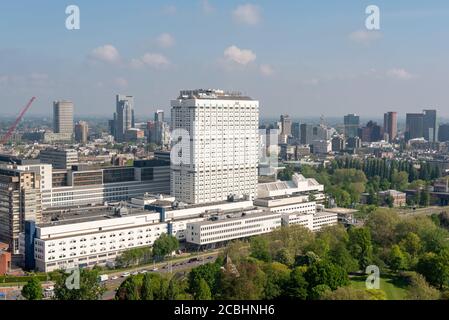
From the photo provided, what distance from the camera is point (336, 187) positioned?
69.0 feet

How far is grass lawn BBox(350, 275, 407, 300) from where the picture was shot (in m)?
9.02

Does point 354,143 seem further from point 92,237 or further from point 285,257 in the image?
point 285,257

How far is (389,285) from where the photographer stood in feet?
31.8

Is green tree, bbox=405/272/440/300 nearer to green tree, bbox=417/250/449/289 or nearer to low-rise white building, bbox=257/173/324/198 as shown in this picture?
green tree, bbox=417/250/449/289

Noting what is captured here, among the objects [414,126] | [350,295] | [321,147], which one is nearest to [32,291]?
[350,295]

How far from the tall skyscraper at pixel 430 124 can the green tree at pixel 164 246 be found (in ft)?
108

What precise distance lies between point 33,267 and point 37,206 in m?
1.48

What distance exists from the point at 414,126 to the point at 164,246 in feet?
110

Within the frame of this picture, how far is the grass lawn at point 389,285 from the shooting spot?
9016mm

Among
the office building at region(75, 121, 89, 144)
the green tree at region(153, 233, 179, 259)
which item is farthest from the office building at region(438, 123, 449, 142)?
the green tree at region(153, 233, 179, 259)

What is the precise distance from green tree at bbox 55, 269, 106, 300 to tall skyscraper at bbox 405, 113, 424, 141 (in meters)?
36.2

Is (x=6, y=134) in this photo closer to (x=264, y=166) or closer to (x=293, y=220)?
(x=264, y=166)
